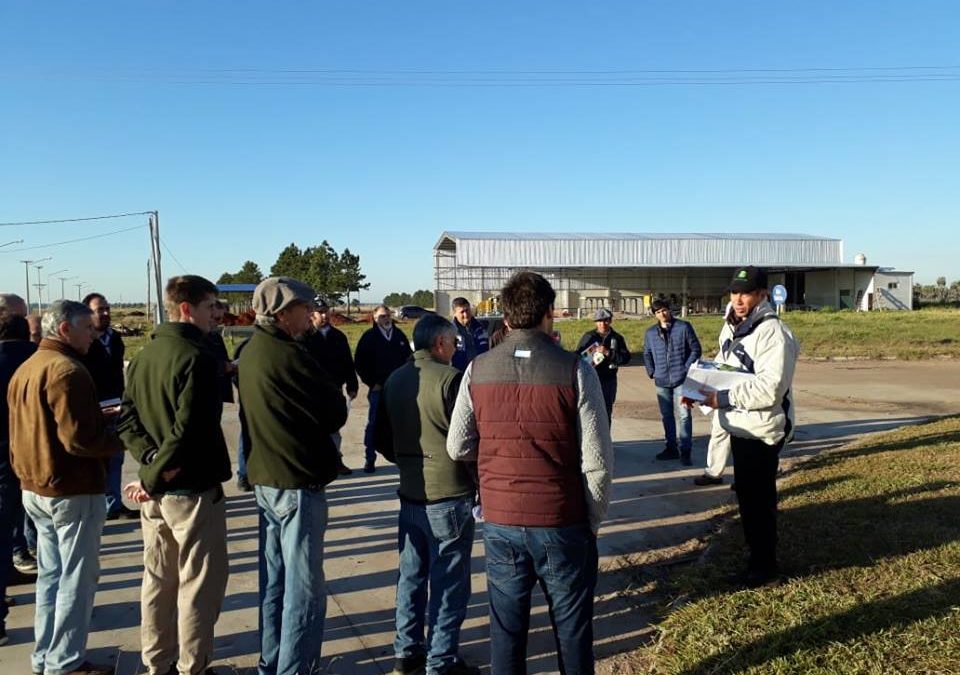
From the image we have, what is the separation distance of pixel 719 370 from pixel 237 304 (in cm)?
5794

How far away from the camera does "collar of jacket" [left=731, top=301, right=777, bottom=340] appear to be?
4184 mm

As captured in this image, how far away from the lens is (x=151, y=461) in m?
3.32

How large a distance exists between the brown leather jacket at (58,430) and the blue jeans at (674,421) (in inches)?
241

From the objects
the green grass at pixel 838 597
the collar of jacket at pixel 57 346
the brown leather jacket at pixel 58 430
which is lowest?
the green grass at pixel 838 597

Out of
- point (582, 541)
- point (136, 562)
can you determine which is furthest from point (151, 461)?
point (136, 562)

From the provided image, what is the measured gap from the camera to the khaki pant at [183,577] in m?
3.35

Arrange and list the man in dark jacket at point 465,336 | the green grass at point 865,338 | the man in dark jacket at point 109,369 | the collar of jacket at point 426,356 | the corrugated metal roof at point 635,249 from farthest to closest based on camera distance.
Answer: the corrugated metal roof at point 635,249 < the green grass at point 865,338 < the man in dark jacket at point 465,336 < the man in dark jacket at point 109,369 < the collar of jacket at point 426,356

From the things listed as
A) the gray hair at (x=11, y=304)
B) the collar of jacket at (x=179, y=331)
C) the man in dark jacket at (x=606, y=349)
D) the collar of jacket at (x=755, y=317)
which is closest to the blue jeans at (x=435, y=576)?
the collar of jacket at (x=179, y=331)

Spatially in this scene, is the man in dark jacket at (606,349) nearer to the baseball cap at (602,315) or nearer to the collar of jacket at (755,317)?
the baseball cap at (602,315)

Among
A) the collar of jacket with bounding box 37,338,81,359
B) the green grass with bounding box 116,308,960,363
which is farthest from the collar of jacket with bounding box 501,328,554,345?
the green grass with bounding box 116,308,960,363

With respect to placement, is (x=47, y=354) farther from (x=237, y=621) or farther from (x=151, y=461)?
(x=237, y=621)

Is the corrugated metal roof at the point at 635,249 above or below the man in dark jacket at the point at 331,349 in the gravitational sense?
above

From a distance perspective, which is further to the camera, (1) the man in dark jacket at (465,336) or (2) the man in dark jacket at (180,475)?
(1) the man in dark jacket at (465,336)

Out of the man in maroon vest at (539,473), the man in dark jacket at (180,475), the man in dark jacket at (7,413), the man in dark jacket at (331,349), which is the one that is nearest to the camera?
the man in maroon vest at (539,473)
